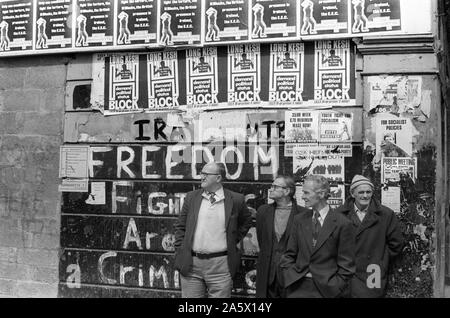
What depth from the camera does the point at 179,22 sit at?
22.4ft

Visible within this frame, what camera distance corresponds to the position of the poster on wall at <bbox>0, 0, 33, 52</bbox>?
7.44 m

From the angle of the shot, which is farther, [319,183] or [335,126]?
[335,126]

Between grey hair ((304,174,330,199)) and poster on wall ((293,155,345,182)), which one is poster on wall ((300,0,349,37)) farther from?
grey hair ((304,174,330,199))

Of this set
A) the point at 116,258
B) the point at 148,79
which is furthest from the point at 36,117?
the point at 116,258

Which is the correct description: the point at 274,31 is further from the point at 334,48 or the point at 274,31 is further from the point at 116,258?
the point at 116,258

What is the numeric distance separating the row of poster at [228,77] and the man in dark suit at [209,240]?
139cm

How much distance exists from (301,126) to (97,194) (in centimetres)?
273

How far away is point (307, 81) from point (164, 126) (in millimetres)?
1828

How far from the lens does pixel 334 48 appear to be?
6.41 metres

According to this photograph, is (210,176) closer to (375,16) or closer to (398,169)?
(398,169)

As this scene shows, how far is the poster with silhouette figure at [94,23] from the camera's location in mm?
7094

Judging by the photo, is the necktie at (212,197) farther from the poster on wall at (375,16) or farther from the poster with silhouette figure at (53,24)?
the poster with silhouette figure at (53,24)

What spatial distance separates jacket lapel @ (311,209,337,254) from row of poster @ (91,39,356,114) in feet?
6.85

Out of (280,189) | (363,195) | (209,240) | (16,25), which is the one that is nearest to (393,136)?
(363,195)
